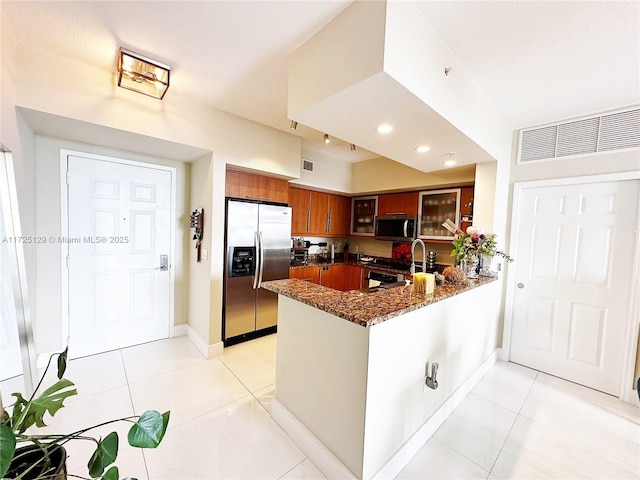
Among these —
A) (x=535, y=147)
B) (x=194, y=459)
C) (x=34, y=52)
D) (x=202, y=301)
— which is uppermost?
(x=34, y=52)

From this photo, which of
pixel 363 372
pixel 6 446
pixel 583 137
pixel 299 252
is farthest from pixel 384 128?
pixel 299 252

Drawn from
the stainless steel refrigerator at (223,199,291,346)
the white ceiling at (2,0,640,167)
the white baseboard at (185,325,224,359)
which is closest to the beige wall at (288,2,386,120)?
the white ceiling at (2,0,640,167)

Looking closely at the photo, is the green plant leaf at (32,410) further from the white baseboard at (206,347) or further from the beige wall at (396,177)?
the beige wall at (396,177)

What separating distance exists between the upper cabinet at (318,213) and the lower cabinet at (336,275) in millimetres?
634

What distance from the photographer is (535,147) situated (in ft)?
9.34

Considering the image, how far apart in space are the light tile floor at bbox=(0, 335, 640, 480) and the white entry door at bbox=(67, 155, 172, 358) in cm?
35

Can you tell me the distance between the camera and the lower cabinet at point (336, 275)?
4133 millimetres

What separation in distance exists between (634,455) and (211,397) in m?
3.12

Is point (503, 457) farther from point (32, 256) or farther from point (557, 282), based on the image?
point (32, 256)

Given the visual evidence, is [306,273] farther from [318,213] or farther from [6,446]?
[6,446]

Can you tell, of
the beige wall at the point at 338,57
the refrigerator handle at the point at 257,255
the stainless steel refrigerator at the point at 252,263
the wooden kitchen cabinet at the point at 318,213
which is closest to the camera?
the beige wall at the point at 338,57

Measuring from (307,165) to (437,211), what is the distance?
6.90 feet

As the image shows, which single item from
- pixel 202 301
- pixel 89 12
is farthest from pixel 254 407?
pixel 89 12

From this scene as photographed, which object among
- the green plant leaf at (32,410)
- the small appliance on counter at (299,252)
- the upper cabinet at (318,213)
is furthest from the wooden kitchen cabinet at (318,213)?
the green plant leaf at (32,410)
